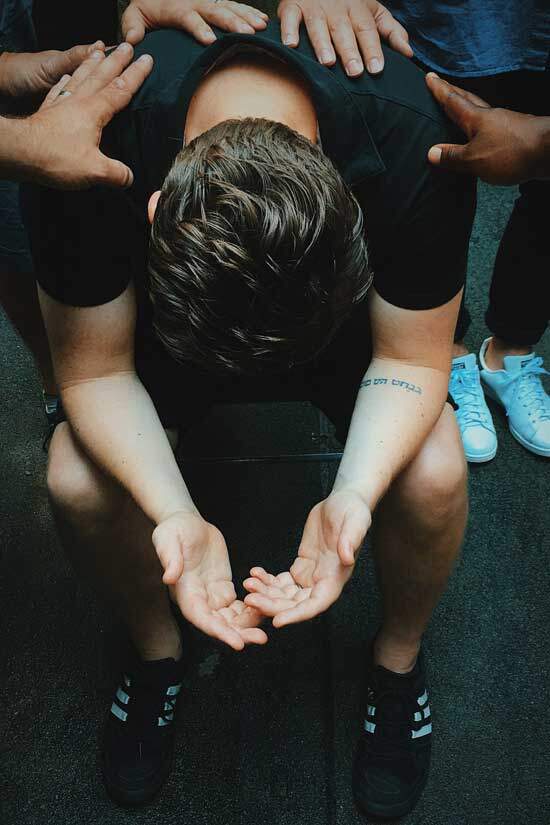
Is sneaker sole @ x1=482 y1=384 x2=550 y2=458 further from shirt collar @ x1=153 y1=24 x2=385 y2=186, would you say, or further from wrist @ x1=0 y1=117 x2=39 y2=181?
wrist @ x1=0 y1=117 x2=39 y2=181

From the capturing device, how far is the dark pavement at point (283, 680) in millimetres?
1274

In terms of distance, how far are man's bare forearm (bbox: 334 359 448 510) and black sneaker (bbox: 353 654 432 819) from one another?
0.49 m

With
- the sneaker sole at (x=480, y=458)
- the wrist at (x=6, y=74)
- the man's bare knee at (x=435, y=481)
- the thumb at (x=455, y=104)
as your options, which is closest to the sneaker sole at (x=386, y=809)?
the man's bare knee at (x=435, y=481)

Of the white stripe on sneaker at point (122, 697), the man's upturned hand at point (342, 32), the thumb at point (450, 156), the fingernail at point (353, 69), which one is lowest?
the white stripe on sneaker at point (122, 697)

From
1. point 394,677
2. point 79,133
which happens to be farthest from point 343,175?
point 394,677

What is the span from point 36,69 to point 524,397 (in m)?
1.30

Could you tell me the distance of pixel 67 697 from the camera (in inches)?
55.4

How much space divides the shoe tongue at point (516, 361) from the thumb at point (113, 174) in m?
1.19

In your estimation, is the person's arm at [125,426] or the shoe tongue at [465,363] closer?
the person's arm at [125,426]

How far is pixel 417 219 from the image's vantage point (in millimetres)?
1054

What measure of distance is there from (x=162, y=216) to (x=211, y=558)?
1.53 ft

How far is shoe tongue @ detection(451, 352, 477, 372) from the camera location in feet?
6.00

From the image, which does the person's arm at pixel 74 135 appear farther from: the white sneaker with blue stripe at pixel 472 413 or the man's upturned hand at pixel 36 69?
the white sneaker with blue stripe at pixel 472 413

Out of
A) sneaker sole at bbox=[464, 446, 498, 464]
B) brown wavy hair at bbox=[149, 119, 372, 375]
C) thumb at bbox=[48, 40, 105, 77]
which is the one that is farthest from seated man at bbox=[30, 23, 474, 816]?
sneaker sole at bbox=[464, 446, 498, 464]
